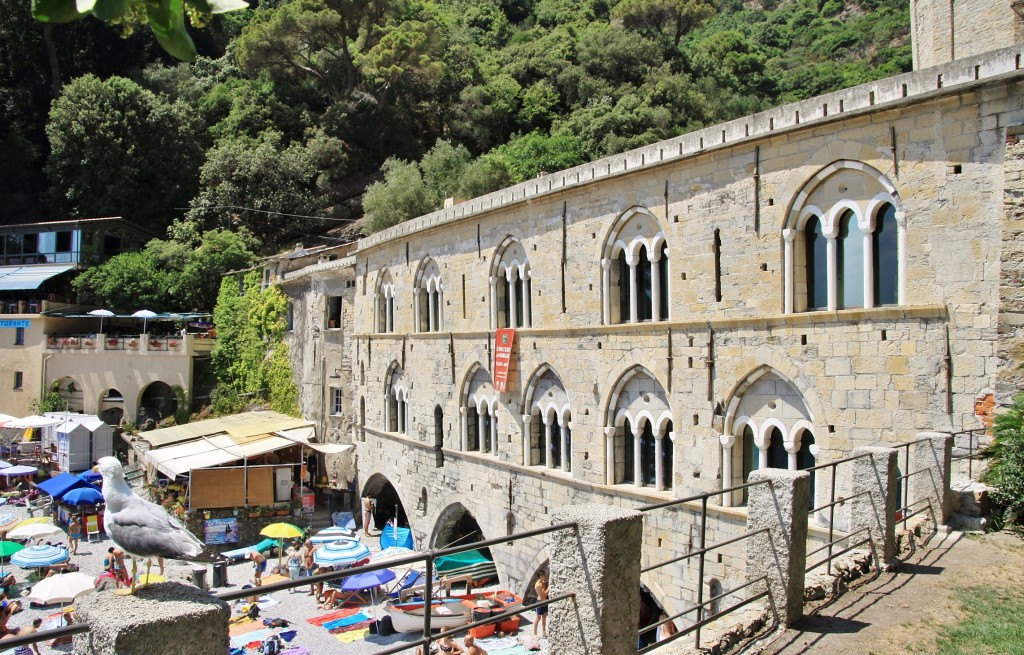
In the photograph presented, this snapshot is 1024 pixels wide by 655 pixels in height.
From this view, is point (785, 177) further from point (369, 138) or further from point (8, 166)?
point (8, 166)

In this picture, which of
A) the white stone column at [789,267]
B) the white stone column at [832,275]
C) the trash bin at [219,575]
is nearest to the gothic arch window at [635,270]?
the white stone column at [789,267]

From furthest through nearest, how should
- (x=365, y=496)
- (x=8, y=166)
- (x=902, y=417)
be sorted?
(x=8, y=166)
(x=365, y=496)
(x=902, y=417)

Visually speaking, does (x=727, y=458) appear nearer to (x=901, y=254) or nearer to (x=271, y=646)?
(x=901, y=254)

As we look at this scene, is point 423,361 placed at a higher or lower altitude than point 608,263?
lower

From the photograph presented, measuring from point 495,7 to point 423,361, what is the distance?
5521 cm

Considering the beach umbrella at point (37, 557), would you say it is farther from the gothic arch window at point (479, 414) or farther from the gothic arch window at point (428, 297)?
the gothic arch window at point (428, 297)

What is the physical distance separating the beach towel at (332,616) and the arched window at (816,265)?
1287 cm

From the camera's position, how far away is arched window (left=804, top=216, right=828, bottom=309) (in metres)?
11.6

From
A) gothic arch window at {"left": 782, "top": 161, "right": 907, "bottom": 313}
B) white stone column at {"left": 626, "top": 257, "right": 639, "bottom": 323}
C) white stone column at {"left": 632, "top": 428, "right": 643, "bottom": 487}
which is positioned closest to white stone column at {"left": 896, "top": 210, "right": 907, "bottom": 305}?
gothic arch window at {"left": 782, "top": 161, "right": 907, "bottom": 313}

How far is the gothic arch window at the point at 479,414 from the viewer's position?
19266 mm

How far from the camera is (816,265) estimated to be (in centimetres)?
1175

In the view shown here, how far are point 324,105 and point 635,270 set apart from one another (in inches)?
1572

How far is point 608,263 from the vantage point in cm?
1514

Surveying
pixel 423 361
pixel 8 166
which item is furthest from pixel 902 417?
pixel 8 166
